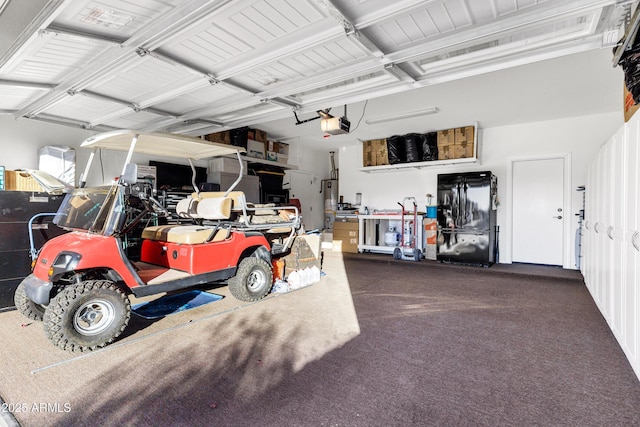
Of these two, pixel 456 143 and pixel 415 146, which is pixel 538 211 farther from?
pixel 415 146

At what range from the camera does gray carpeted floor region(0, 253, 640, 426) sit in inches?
69.6

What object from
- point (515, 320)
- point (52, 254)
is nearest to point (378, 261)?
point (515, 320)

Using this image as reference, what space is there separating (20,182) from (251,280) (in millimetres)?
3175

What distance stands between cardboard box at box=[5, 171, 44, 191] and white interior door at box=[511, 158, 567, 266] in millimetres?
8043

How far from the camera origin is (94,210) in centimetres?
294

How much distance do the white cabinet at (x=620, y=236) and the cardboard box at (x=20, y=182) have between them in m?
5.95

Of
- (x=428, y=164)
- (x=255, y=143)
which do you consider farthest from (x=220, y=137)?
(x=428, y=164)

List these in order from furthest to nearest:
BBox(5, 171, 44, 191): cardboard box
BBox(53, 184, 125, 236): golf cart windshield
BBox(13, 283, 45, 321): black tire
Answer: BBox(5, 171, 44, 191): cardboard box, BBox(13, 283, 45, 321): black tire, BBox(53, 184, 125, 236): golf cart windshield

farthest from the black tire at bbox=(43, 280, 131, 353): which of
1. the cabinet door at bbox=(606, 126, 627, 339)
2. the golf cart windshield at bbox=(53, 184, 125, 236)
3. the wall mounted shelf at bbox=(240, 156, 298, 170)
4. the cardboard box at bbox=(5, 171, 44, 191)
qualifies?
the wall mounted shelf at bbox=(240, 156, 298, 170)

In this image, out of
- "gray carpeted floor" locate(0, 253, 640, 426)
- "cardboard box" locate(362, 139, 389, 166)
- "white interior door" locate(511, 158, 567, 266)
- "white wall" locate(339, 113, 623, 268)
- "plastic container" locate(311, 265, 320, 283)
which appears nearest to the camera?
"gray carpeted floor" locate(0, 253, 640, 426)

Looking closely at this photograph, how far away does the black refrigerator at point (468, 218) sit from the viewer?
20.1 ft

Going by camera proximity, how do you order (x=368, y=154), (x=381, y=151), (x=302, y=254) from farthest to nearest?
1. (x=368, y=154)
2. (x=381, y=151)
3. (x=302, y=254)

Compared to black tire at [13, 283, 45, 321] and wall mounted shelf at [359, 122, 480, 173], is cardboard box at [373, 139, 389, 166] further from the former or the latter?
black tire at [13, 283, 45, 321]

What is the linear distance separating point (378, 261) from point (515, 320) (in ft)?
12.3
